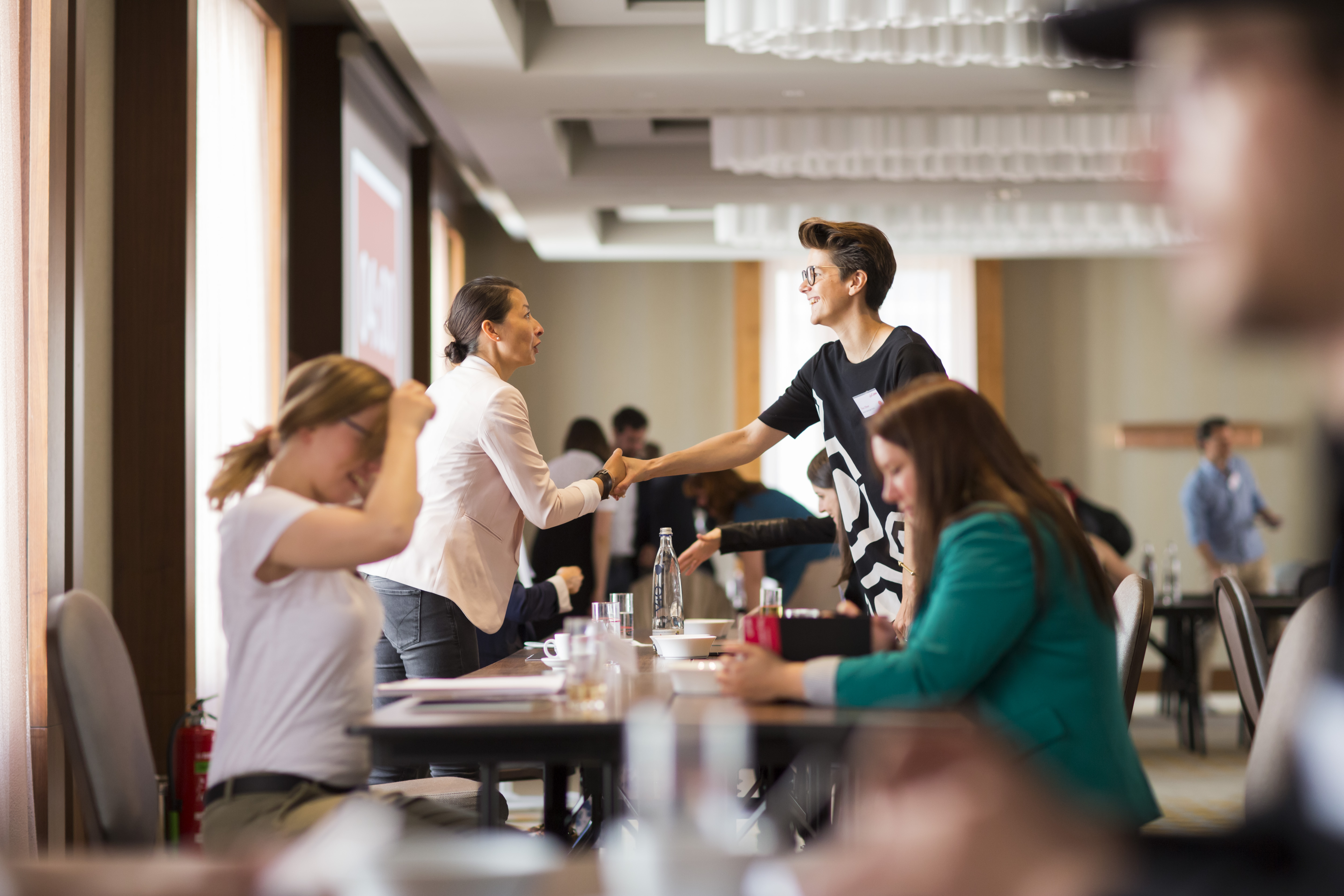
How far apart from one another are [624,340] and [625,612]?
6.96 meters

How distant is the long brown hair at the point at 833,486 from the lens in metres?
3.05

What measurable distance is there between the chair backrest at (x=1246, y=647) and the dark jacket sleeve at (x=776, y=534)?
1164 millimetres

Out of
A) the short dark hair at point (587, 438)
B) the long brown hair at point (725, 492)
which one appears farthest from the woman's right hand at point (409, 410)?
the short dark hair at point (587, 438)

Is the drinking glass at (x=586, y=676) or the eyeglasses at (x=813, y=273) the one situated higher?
the eyeglasses at (x=813, y=273)

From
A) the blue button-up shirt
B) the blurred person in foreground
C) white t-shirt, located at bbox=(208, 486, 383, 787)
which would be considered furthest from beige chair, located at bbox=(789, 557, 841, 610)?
the blue button-up shirt

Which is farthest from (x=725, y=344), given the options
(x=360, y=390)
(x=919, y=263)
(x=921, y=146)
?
(x=360, y=390)

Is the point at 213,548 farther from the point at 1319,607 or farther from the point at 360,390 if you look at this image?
the point at 1319,607

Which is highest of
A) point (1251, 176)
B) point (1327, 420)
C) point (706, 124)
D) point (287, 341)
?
point (706, 124)

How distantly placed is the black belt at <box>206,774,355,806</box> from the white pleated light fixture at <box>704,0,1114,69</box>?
300 centimetres

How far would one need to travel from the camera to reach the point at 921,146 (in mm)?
5656

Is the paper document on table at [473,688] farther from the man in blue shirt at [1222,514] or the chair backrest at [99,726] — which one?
the man in blue shirt at [1222,514]

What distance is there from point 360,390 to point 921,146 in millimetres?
4494

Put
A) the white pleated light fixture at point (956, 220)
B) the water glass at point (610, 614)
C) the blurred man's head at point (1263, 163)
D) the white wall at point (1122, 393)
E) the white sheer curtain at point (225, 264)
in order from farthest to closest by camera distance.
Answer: the white wall at point (1122, 393) → the white pleated light fixture at point (956, 220) → the white sheer curtain at point (225, 264) → the water glass at point (610, 614) → the blurred man's head at point (1263, 163)

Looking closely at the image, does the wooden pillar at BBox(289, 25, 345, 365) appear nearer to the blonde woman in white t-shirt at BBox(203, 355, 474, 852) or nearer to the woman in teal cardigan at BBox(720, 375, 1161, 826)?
the blonde woman in white t-shirt at BBox(203, 355, 474, 852)
